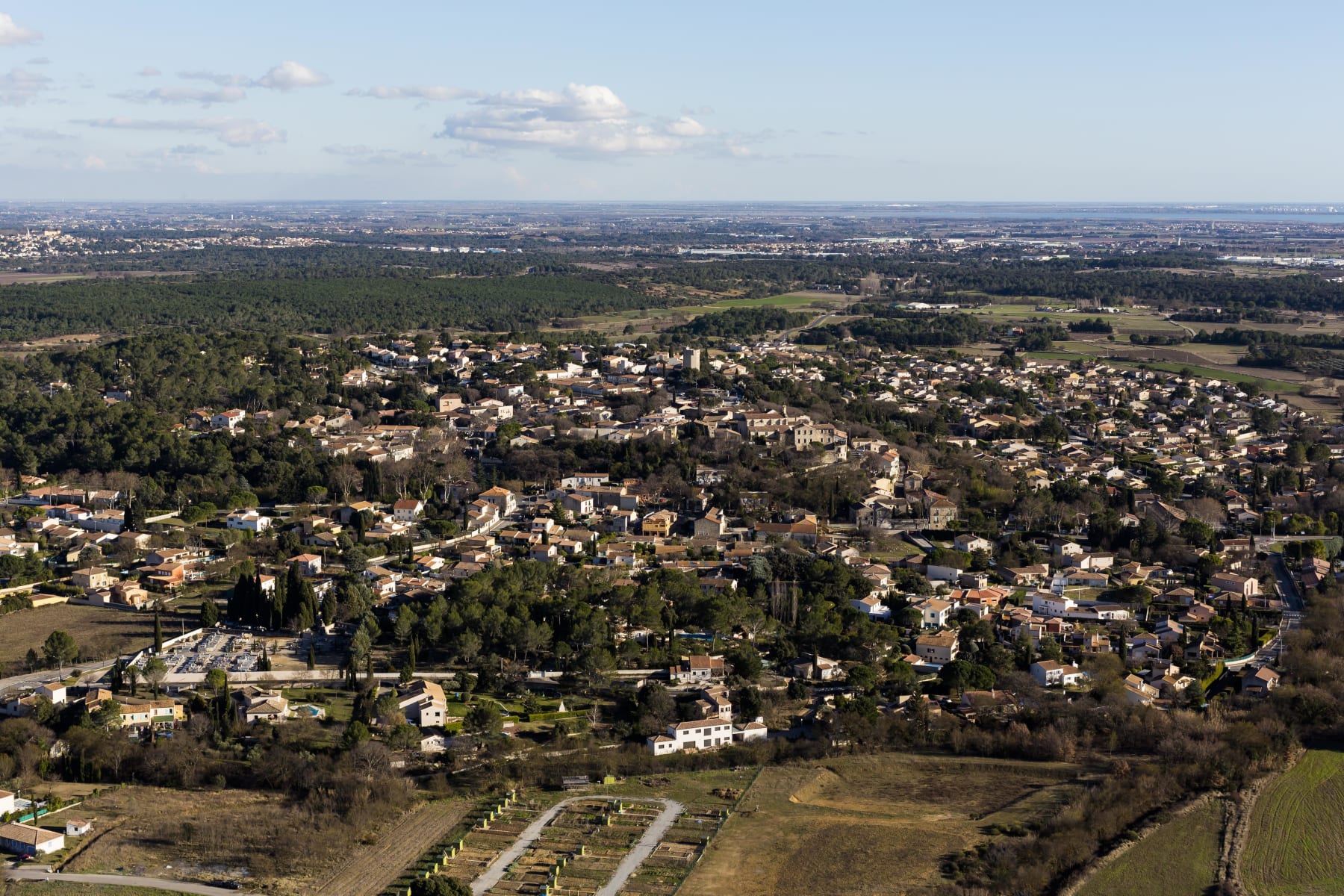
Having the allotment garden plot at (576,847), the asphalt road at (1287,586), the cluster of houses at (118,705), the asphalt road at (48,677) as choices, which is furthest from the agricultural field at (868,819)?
the asphalt road at (48,677)

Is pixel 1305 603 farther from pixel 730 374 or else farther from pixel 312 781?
pixel 730 374

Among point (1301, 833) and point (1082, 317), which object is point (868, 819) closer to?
point (1301, 833)

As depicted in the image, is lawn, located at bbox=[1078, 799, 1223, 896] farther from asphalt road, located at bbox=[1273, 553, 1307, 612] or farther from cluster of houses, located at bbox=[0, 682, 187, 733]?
cluster of houses, located at bbox=[0, 682, 187, 733]

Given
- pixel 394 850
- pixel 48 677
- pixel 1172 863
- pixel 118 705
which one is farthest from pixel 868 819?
pixel 48 677

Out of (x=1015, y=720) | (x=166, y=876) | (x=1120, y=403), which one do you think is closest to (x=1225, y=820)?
(x=1015, y=720)

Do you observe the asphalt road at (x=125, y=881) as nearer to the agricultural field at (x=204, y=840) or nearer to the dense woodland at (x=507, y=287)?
the agricultural field at (x=204, y=840)

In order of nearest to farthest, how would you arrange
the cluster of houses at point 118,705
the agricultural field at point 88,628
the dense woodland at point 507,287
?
1. the cluster of houses at point 118,705
2. the agricultural field at point 88,628
3. the dense woodland at point 507,287
